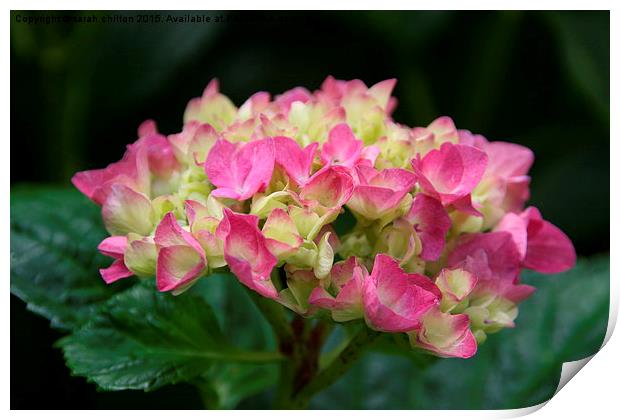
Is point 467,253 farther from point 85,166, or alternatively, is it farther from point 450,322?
point 85,166

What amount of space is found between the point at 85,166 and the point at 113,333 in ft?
1.33

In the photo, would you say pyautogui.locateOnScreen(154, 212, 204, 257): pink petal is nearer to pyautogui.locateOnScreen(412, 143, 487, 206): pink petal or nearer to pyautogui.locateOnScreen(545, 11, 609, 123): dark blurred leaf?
pyautogui.locateOnScreen(412, 143, 487, 206): pink petal

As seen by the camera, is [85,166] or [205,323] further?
[85,166]

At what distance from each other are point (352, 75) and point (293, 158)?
575 mm

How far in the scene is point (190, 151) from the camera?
23.2 inches

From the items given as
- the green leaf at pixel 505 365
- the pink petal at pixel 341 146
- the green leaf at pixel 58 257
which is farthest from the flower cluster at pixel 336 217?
the green leaf at pixel 505 365

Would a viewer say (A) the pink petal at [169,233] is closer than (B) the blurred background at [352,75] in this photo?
Yes

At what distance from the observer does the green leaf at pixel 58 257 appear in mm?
697

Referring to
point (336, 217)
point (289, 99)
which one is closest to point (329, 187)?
point (336, 217)

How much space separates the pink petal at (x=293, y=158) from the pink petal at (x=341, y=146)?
0.05 ft

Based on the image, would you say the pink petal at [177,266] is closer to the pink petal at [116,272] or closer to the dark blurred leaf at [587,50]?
the pink petal at [116,272]
